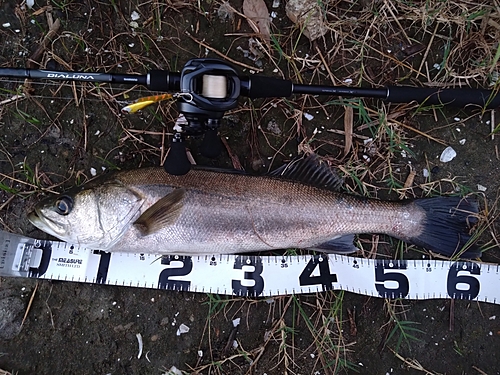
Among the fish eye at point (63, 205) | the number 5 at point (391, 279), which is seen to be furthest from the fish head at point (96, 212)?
the number 5 at point (391, 279)

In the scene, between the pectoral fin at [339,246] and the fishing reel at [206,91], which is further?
the pectoral fin at [339,246]

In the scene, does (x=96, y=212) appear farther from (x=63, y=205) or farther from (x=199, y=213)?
(x=199, y=213)

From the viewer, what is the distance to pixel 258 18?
314 centimetres

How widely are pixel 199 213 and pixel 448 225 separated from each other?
5.78 feet

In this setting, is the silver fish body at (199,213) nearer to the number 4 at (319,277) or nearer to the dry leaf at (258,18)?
the number 4 at (319,277)

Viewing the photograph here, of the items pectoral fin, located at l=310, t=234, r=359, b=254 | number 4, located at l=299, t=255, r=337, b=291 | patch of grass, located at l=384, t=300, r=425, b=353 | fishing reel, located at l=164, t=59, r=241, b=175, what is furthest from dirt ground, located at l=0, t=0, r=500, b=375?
fishing reel, located at l=164, t=59, r=241, b=175

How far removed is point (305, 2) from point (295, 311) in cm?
234

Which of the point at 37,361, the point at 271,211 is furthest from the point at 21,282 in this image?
the point at 271,211

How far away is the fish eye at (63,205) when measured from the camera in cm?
262

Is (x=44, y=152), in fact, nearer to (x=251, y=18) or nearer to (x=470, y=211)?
(x=251, y=18)

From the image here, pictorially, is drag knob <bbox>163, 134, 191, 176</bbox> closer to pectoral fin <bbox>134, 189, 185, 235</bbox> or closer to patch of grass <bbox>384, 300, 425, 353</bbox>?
pectoral fin <bbox>134, 189, 185, 235</bbox>

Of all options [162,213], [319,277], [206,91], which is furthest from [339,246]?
[206,91]

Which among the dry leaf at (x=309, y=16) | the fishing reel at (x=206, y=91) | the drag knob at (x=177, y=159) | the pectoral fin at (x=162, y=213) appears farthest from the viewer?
the dry leaf at (x=309, y=16)

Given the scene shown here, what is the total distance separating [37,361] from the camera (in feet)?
9.63
